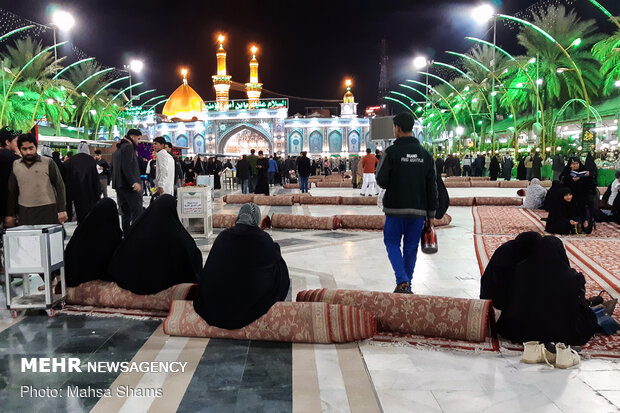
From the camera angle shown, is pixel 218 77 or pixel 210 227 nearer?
pixel 210 227

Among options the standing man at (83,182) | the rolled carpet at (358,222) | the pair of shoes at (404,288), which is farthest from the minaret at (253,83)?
the pair of shoes at (404,288)

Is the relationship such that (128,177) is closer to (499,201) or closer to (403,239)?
(403,239)

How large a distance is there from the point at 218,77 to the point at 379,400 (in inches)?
2542

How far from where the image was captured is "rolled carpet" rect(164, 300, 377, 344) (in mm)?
3307

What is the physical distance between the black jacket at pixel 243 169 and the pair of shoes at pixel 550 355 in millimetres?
12610

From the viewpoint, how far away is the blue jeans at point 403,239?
427cm

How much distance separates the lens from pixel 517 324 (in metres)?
3.28

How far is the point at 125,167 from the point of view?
649cm

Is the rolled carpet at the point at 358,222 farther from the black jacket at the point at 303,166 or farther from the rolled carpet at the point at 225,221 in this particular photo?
the black jacket at the point at 303,166

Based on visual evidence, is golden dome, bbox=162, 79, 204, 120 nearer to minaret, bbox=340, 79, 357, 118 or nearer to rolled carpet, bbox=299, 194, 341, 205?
rolled carpet, bbox=299, 194, 341, 205

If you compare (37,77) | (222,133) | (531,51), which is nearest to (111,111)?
(37,77)

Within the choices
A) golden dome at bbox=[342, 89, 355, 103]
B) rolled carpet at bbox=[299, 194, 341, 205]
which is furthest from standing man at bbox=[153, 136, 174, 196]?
golden dome at bbox=[342, 89, 355, 103]

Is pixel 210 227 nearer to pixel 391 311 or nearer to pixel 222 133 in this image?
pixel 391 311

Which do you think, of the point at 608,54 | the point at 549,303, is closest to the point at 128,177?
the point at 549,303
